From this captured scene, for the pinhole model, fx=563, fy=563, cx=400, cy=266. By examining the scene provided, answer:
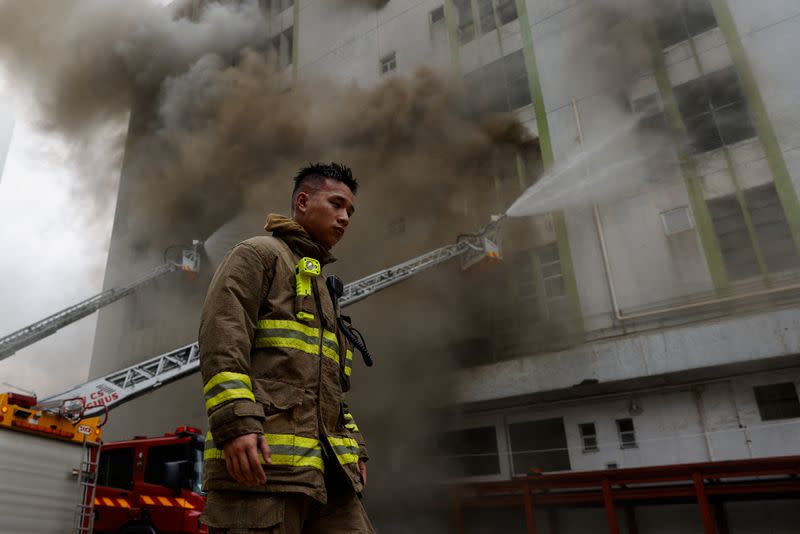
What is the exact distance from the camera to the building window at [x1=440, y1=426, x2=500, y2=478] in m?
8.77

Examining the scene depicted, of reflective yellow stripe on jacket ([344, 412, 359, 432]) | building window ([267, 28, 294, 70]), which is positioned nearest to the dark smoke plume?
building window ([267, 28, 294, 70])

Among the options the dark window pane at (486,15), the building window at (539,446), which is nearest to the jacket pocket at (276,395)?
the building window at (539,446)

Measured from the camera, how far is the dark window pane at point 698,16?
8703mm

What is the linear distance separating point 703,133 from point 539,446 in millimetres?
5256

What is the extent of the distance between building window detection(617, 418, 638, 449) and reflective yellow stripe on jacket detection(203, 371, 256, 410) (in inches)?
290

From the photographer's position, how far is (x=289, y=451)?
1498 millimetres

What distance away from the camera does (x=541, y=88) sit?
33.1ft

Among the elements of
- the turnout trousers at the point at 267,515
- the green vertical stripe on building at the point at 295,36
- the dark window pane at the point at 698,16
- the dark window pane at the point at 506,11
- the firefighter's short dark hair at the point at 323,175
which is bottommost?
the turnout trousers at the point at 267,515

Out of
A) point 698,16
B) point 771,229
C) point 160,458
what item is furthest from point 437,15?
point 160,458

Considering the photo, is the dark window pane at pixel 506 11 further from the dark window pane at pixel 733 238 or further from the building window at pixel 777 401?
the building window at pixel 777 401

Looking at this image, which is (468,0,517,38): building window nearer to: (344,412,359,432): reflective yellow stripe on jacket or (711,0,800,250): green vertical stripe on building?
(711,0,800,250): green vertical stripe on building

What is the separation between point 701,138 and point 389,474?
7014 millimetres

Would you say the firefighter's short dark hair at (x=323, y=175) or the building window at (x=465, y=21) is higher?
the building window at (x=465, y=21)

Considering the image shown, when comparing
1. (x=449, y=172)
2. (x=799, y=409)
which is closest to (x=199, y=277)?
(x=449, y=172)
